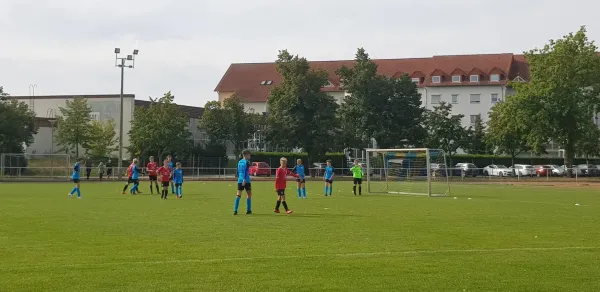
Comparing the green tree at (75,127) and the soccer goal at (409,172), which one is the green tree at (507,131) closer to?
the soccer goal at (409,172)

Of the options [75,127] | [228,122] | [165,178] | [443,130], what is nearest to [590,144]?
[443,130]

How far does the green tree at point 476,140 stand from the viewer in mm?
78312

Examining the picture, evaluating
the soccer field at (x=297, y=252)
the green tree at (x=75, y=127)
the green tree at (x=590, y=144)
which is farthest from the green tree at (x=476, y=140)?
the soccer field at (x=297, y=252)

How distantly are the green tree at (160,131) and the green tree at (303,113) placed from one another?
8.46m

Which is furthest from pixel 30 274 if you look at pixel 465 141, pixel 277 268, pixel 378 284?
pixel 465 141

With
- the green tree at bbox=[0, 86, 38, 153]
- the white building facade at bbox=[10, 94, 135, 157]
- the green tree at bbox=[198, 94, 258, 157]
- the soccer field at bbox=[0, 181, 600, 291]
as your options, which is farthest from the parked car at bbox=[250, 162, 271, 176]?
the soccer field at bbox=[0, 181, 600, 291]

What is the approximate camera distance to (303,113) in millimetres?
69125

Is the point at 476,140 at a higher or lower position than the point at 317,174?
higher

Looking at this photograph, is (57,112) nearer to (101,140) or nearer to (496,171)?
(101,140)

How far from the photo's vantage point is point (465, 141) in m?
77.4

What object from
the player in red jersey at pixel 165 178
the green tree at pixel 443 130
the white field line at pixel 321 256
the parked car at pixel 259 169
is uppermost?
the green tree at pixel 443 130

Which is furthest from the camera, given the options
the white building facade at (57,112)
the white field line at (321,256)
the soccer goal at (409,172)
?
the white building facade at (57,112)

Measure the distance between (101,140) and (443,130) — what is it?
3478 cm

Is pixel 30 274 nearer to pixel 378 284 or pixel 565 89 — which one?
pixel 378 284
